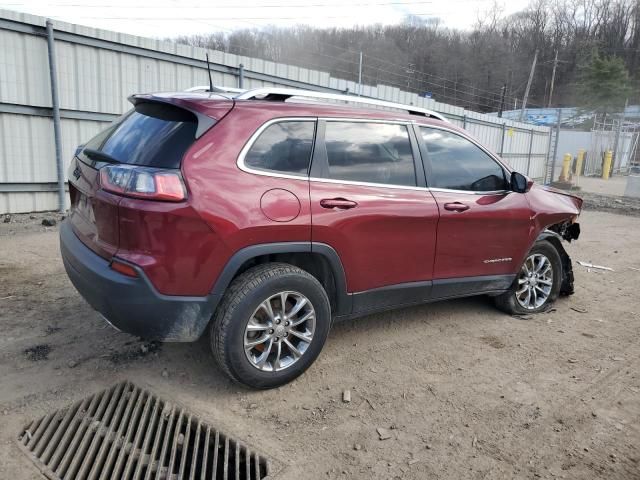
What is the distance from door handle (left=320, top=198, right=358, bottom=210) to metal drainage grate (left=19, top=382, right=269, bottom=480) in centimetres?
148

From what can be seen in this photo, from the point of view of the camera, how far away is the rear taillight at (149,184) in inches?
103

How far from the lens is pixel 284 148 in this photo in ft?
10.1

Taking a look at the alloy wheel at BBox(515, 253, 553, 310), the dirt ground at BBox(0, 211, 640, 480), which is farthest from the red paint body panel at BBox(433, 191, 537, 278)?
the dirt ground at BBox(0, 211, 640, 480)

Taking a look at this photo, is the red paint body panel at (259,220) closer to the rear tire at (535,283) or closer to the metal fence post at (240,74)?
the rear tire at (535,283)

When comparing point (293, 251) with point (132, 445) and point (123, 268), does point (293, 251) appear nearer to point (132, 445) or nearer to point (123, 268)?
point (123, 268)

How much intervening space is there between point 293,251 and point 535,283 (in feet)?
9.14

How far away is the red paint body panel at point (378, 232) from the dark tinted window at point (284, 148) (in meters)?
0.19

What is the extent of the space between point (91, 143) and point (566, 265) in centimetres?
449

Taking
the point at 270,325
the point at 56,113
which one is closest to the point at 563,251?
the point at 270,325

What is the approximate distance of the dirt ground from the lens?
2.55m

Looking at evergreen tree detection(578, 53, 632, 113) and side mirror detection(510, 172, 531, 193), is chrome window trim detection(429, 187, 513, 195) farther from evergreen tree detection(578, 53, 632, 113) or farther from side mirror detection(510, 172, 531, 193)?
evergreen tree detection(578, 53, 632, 113)

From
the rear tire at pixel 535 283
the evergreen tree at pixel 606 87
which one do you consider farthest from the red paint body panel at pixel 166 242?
the evergreen tree at pixel 606 87

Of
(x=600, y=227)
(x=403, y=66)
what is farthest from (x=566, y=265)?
(x=403, y=66)

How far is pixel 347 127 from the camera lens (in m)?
3.38
